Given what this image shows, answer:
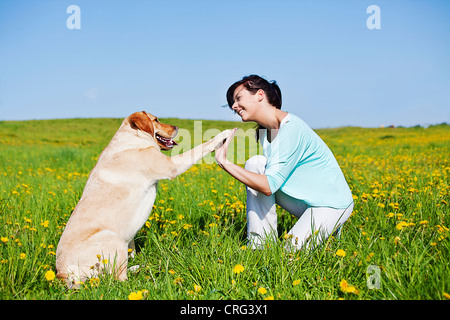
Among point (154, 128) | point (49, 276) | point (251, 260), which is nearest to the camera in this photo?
point (49, 276)

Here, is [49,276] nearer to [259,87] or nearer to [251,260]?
[251,260]

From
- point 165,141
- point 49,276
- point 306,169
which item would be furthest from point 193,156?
point 49,276

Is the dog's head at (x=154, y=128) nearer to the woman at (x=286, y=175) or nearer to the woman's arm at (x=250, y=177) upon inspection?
the woman at (x=286, y=175)

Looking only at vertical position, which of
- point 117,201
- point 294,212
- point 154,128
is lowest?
point 294,212

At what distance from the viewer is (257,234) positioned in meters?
3.21

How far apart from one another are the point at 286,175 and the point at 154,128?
144cm

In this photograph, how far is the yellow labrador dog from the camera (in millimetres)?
2809

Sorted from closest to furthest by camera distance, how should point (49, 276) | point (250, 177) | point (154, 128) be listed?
1. point (49, 276)
2. point (250, 177)
3. point (154, 128)

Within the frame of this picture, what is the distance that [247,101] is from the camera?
3176 millimetres

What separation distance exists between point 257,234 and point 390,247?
1122 millimetres

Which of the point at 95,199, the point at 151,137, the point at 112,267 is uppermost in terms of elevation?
the point at 151,137

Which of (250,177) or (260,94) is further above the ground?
(260,94)
